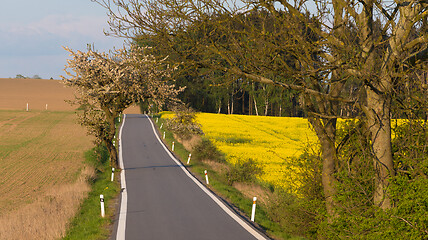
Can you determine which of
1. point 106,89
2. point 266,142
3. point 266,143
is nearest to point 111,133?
point 106,89

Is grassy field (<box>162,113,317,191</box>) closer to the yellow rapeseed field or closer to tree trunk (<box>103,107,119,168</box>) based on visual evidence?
the yellow rapeseed field

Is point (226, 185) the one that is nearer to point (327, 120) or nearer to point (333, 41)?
point (327, 120)

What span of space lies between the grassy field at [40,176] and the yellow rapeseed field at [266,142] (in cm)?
825

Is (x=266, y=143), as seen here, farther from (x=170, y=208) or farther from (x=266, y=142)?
(x=170, y=208)

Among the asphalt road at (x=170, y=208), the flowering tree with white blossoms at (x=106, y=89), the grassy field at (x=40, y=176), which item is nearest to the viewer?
the asphalt road at (x=170, y=208)

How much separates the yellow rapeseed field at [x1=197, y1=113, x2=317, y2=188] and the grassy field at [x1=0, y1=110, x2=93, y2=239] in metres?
8.25

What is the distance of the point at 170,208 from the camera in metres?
15.1

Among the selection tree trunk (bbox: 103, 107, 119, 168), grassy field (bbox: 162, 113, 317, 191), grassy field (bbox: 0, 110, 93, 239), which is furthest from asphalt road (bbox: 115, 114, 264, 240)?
grassy field (bbox: 162, 113, 317, 191)

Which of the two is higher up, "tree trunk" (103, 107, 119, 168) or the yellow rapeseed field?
"tree trunk" (103, 107, 119, 168)

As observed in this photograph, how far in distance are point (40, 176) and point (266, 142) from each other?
21.1 m

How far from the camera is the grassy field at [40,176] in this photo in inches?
521

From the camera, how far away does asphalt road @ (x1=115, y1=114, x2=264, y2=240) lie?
11778mm

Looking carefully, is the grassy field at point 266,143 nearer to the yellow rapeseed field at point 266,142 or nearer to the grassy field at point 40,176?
the yellow rapeseed field at point 266,142

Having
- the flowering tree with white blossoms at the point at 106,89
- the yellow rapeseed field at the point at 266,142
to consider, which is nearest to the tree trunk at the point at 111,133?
the flowering tree with white blossoms at the point at 106,89
